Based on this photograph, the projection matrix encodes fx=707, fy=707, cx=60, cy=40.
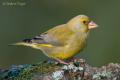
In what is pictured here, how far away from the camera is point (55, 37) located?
8570mm

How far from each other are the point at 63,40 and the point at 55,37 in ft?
0.35

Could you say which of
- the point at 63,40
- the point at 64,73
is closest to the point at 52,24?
the point at 63,40

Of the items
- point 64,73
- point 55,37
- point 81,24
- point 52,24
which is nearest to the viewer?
point 64,73

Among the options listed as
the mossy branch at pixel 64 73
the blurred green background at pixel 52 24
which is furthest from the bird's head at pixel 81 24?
the blurred green background at pixel 52 24

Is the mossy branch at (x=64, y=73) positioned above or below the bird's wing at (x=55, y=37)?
below

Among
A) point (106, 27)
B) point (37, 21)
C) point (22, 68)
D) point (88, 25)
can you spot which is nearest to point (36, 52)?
point (37, 21)

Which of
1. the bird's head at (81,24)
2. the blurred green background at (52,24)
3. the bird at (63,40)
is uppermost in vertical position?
the blurred green background at (52,24)

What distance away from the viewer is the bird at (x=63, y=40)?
333 inches

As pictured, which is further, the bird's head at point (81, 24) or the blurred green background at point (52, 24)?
the blurred green background at point (52, 24)

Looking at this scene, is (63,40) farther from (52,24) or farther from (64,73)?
(52,24)

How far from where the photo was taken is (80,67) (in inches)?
281

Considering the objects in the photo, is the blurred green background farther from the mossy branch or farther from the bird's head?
the mossy branch

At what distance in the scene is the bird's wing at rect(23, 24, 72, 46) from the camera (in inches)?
336

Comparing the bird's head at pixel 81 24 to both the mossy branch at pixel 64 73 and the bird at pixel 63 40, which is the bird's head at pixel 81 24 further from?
the mossy branch at pixel 64 73
